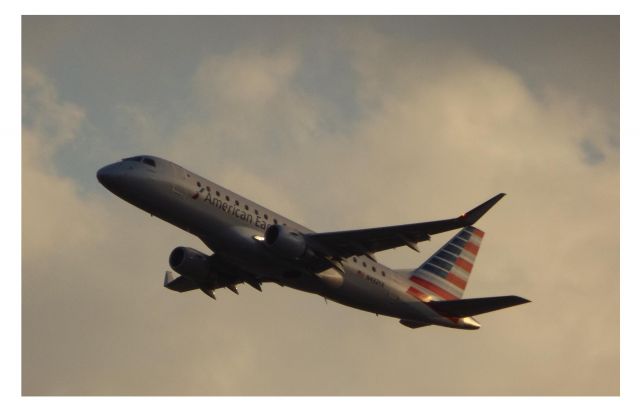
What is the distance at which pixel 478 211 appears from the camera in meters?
41.4

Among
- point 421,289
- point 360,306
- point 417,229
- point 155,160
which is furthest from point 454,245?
point 155,160

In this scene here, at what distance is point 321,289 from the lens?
160 ft

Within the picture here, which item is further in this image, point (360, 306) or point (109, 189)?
point (360, 306)

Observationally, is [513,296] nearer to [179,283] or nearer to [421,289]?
[421,289]

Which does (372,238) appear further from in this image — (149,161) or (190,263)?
(149,161)

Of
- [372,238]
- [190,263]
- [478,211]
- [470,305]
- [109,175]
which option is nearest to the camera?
[478,211]

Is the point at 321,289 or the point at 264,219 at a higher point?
the point at 264,219

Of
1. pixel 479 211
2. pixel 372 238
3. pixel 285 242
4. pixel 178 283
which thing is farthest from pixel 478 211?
pixel 178 283

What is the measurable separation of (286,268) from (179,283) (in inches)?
411

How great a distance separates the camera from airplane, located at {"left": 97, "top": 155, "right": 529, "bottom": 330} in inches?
1811

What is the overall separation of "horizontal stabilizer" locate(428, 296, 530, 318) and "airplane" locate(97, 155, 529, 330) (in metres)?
0.05

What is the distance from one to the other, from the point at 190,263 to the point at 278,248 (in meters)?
7.02
